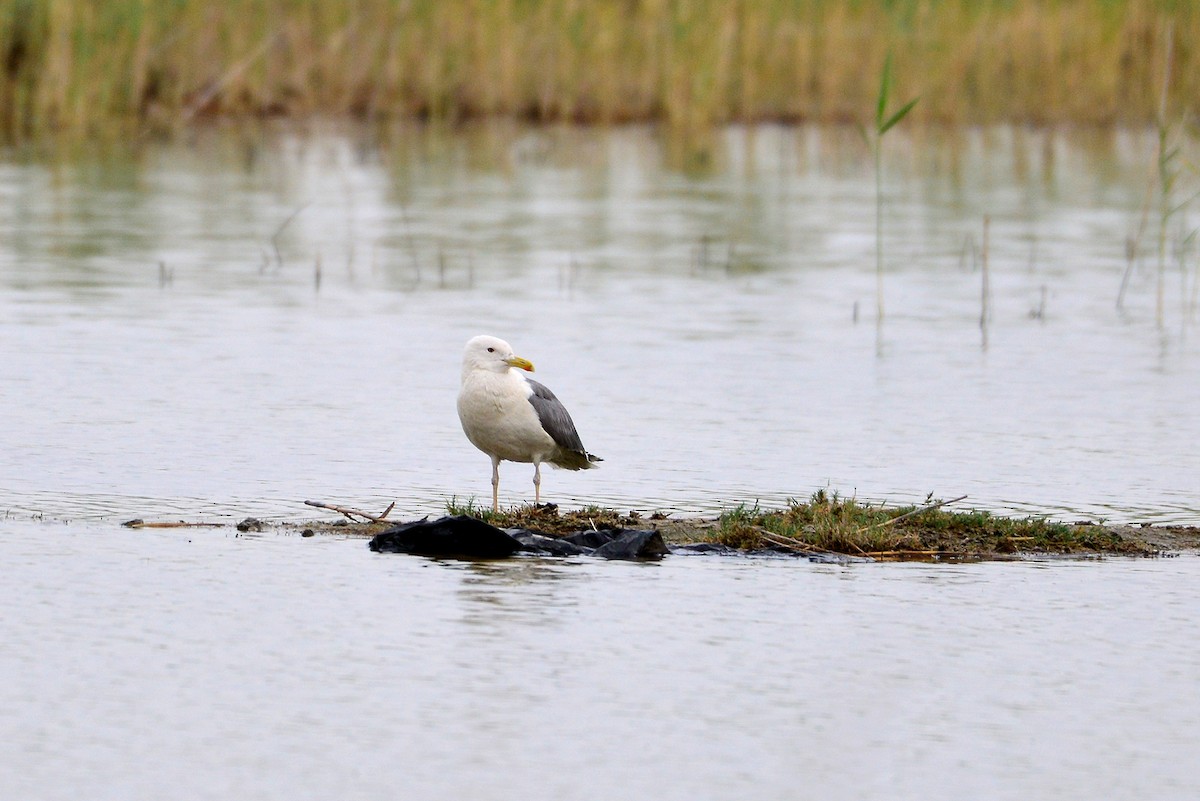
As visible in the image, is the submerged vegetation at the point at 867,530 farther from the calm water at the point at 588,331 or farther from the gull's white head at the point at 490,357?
the calm water at the point at 588,331

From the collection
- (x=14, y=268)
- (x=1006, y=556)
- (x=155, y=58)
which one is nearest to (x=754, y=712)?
(x=1006, y=556)

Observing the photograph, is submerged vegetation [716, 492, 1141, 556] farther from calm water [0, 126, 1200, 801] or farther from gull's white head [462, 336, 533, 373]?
gull's white head [462, 336, 533, 373]

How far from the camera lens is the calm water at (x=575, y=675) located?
233 inches

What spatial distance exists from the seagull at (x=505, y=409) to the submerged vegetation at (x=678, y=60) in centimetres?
2136

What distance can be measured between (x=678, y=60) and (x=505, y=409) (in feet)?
75.1

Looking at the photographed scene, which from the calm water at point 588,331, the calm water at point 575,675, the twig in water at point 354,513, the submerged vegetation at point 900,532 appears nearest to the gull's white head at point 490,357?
the twig in water at point 354,513

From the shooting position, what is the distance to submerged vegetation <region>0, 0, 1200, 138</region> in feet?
102

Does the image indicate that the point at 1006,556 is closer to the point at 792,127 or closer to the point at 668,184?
the point at 668,184

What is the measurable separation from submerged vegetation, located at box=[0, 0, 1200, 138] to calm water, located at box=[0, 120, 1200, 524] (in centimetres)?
221

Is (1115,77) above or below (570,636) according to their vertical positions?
above

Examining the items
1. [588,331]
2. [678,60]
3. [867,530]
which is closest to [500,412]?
[867,530]

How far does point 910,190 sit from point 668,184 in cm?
306

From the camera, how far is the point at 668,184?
26.9 m

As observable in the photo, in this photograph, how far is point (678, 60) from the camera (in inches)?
1243
